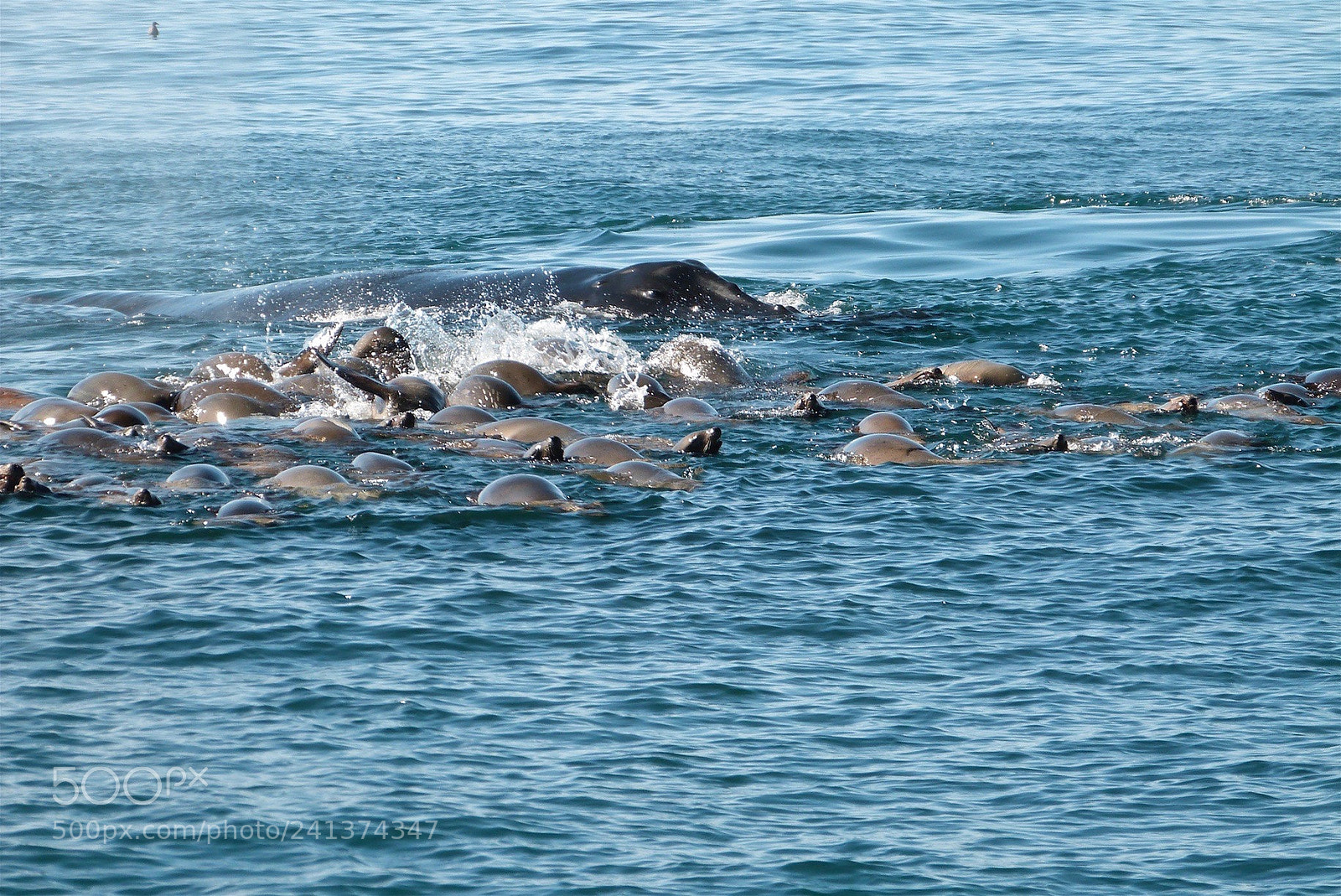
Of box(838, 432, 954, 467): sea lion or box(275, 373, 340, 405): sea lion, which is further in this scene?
box(275, 373, 340, 405): sea lion

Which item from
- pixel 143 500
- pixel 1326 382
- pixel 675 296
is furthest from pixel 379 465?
pixel 1326 382

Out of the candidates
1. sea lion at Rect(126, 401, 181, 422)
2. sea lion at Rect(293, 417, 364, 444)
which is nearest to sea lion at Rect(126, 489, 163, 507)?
sea lion at Rect(293, 417, 364, 444)

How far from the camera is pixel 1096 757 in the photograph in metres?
8.05

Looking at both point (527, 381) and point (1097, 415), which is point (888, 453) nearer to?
point (1097, 415)

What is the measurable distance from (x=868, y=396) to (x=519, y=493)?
393 centimetres

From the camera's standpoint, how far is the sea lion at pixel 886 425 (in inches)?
513

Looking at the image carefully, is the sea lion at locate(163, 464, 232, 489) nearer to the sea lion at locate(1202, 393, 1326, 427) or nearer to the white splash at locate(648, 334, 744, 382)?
the white splash at locate(648, 334, 744, 382)

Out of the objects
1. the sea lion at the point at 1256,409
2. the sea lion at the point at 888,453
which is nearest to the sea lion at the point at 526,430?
the sea lion at the point at 888,453

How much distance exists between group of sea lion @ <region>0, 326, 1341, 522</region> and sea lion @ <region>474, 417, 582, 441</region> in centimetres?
1

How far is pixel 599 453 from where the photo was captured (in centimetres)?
1237

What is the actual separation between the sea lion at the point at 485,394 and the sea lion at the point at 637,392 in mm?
825

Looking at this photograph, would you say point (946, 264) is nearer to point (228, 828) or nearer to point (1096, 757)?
point (1096, 757)

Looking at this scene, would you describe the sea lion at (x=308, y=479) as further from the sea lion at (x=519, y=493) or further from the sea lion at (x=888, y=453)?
the sea lion at (x=888, y=453)

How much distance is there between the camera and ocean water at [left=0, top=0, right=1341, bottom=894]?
Result: 7344mm
